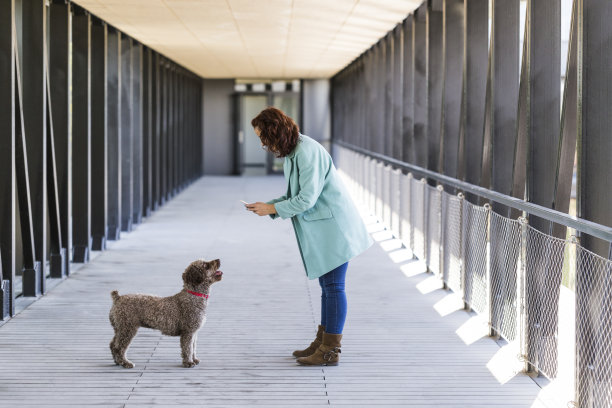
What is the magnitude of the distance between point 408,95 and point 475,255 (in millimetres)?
5508

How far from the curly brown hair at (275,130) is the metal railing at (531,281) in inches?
50.5

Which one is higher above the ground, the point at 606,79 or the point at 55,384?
the point at 606,79

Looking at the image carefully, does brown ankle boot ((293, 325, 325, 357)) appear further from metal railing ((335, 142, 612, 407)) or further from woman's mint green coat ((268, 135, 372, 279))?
metal railing ((335, 142, 612, 407))

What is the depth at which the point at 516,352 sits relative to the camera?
15.5ft

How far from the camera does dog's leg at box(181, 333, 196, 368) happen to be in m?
4.48

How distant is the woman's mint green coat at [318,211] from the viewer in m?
4.34

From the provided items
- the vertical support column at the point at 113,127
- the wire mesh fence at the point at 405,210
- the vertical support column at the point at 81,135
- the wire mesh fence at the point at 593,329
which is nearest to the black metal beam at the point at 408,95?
the wire mesh fence at the point at 405,210

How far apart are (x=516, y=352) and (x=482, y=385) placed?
0.57 meters

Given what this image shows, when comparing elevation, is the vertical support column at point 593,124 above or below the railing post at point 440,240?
above

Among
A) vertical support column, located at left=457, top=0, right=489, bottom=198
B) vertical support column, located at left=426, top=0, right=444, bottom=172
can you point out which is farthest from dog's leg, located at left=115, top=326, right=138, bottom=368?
vertical support column, located at left=426, top=0, right=444, bottom=172

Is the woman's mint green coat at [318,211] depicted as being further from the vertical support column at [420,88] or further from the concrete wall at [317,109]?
the concrete wall at [317,109]

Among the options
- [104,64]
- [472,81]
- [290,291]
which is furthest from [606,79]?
[104,64]

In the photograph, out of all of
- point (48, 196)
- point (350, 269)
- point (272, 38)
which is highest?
point (272, 38)

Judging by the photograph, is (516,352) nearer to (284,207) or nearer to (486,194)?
(486,194)
